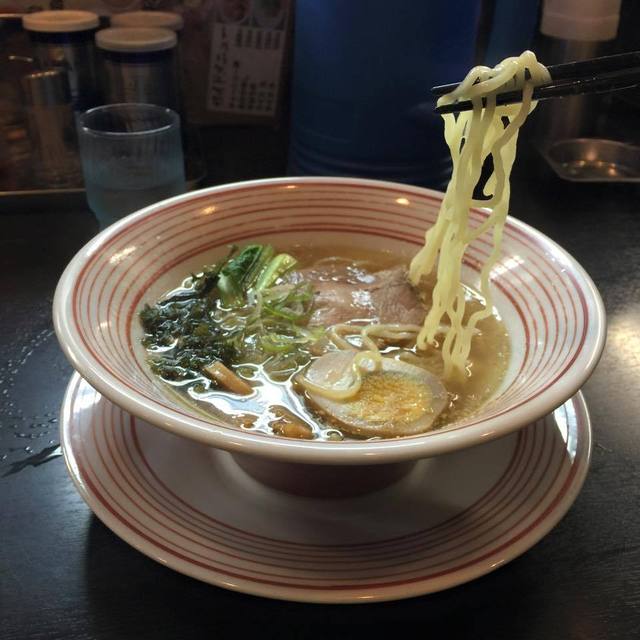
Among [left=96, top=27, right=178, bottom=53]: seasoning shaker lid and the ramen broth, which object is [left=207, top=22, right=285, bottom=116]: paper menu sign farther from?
the ramen broth

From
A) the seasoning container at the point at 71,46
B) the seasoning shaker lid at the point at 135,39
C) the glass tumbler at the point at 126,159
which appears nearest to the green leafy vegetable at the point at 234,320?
the glass tumbler at the point at 126,159

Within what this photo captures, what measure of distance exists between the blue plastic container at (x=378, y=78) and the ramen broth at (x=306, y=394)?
665mm

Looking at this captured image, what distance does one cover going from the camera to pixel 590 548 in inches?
37.2

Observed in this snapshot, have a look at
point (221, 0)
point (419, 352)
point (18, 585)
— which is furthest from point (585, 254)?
point (18, 585)

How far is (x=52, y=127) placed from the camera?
202 cm

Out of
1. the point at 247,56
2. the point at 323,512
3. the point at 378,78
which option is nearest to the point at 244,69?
the point at 247,56

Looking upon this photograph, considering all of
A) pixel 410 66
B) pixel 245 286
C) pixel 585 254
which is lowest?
pixel 585 254

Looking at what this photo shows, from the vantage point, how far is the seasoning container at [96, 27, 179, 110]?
1932 millimetres

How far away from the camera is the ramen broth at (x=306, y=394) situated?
1.04 m

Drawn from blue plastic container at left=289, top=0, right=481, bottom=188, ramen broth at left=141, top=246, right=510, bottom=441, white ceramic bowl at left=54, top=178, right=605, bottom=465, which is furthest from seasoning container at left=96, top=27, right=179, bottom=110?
ramen broth at left=141, top=246, right=510, bottom=441

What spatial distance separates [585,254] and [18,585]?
152cm

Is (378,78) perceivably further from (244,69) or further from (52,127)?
(52,127)

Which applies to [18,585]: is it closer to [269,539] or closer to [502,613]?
[269,539]

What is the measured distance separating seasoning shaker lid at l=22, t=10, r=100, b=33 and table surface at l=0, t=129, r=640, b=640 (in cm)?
108
